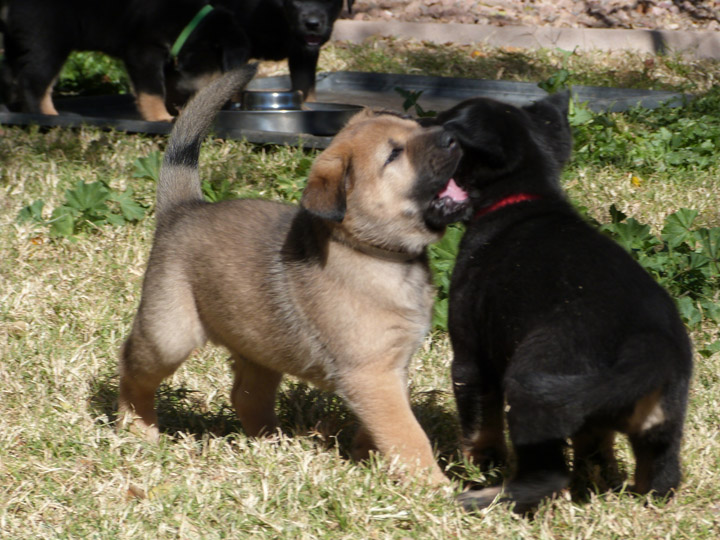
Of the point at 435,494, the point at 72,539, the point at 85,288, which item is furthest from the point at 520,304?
the point at 85,288

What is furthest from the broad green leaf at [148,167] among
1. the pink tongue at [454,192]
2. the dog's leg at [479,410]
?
the dog's leg at [479,410]

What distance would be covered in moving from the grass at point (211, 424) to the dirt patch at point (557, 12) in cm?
430

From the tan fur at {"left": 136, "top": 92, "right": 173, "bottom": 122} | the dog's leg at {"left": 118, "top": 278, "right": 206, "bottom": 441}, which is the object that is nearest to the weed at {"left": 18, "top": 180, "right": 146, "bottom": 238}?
the dog's leg at {"left": 118, "top": 278, "right": 206, "bottom": 441}

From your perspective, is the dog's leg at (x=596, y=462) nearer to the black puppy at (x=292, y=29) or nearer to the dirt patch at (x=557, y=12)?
the black puppy at (x=292, y=29)

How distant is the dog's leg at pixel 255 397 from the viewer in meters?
3.46

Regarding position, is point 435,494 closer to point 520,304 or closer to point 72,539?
point 520,304

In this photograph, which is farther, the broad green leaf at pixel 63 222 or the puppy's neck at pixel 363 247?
the broad green leaf at pixel 63 222

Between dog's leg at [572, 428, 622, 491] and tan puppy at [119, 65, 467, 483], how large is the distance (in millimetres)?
462

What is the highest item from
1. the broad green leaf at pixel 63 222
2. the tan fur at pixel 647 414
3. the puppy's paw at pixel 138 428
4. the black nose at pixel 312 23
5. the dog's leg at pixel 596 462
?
the black nose at pixel 312 23

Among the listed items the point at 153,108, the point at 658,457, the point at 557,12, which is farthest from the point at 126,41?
the point at 658,457

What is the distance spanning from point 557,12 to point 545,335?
27.9ft

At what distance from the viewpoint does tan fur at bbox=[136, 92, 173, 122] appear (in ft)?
24.1

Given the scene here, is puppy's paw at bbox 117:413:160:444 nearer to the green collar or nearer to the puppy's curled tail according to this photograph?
the puppy's curled tail

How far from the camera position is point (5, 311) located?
168 inches
